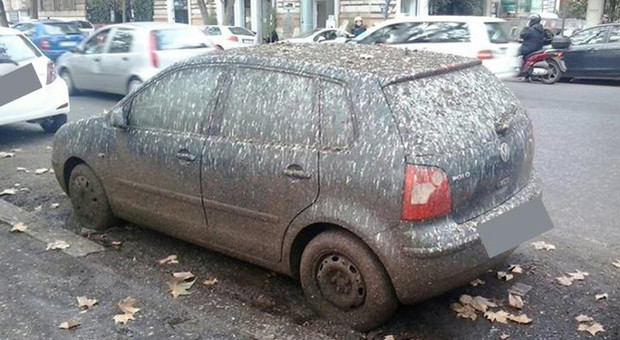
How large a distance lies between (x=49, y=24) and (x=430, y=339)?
18.2 m

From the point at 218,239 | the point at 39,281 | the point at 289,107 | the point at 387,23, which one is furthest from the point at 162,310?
the point at 387,23

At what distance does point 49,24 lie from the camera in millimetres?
18328

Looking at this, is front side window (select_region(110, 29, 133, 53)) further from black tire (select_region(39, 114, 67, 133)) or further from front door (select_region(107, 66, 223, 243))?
front door (select_region(107, 66, 223, 243))

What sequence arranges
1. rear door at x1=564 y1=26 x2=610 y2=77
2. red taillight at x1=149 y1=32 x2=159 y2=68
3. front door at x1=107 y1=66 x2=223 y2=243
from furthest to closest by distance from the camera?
rear door at x1=564 y1=26 x2=610 y2=77 < red taillight at x1=149 y1=32 x2=159 y2=68 < front door at x1=107 y1=66 x2=223 y2=243

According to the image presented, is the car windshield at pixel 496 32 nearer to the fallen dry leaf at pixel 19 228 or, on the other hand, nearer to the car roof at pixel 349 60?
the car roof at pixel 349 60

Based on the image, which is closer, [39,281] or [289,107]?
[289,107]

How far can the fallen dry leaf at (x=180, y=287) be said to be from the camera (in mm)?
3870

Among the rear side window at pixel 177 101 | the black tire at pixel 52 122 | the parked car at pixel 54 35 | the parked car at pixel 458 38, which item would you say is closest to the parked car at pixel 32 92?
the black tire at pixel 52 122

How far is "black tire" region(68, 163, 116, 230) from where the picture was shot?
4770 millimetres

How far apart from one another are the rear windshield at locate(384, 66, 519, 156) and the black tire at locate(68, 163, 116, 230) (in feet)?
8.76

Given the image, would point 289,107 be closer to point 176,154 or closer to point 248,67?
point 248,67

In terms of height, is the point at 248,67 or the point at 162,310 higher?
the point at 248,67

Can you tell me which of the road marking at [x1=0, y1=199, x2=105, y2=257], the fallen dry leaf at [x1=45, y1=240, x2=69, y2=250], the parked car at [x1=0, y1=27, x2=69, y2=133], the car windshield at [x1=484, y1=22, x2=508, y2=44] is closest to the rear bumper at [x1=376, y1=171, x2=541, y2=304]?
the road marking at [x1=0, y1=199, x2=105, y2=257]

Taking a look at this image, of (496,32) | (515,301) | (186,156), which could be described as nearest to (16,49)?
(186,156)
